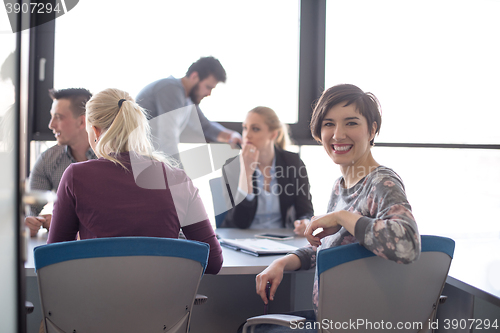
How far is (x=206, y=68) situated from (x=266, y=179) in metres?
0.84

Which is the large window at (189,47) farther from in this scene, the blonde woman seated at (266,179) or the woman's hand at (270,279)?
the woman's hand at (270,279)

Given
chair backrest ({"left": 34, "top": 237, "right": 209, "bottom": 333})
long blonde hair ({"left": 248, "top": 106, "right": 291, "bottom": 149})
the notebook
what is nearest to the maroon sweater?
chair backrest ({"left": 34, "top": 237, "right": 209, "bottom": 333})

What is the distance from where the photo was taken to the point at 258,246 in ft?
5.63

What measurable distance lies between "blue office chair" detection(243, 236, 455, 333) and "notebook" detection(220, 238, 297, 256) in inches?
20.7

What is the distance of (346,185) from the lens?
1.31 m

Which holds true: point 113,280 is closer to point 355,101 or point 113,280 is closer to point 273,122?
point 355,101

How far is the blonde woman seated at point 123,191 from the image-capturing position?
49.2 inches

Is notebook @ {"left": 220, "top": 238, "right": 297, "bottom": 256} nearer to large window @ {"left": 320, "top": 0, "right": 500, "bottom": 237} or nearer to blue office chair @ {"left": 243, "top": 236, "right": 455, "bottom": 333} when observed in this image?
blue office chair @ {"left": 243, "top": 236, "right": 455, "bottom": 333}

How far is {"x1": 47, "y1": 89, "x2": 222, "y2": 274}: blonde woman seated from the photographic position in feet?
4.10

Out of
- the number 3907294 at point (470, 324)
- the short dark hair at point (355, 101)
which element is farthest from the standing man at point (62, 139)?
the number 3907294 at point (470, 324)

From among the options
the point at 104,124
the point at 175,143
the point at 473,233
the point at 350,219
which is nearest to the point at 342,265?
the point at 350,219

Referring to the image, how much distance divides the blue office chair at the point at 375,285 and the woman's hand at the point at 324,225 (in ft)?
0.36

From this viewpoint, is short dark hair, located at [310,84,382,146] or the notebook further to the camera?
the notebook

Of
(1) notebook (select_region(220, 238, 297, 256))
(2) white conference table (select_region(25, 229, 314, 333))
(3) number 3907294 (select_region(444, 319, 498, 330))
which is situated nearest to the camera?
(3) number 3907294 (select_region(444, 319, 498, 330))
